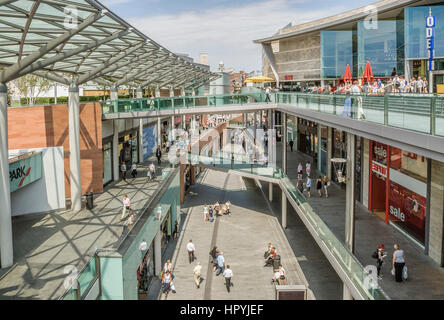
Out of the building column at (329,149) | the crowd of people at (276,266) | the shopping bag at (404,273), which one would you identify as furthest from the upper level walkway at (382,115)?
the crowd of people at (276,266)

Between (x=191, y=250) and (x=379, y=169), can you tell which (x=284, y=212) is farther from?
(x=379, y=169)

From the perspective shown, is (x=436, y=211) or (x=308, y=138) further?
(x=308, y=138)

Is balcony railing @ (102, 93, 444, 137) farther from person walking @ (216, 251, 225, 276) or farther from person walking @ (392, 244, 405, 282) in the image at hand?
person walking @ (216, 251, 225, 276)

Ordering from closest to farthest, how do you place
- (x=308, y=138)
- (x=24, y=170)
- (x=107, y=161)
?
(x=24, y=170) < (x=107, y=161) < (x=308, y=138)

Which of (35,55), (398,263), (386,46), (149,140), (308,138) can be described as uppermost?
(386,46)

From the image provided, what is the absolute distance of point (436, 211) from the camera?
1391cm

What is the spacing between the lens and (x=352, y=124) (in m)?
13.7

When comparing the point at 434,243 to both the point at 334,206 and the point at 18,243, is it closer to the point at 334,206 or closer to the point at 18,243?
the point at 334,206

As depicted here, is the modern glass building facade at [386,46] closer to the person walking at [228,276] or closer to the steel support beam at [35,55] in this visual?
the person walking at [228,276]

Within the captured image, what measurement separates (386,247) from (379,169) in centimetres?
513

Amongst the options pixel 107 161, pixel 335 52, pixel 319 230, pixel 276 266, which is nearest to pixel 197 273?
pixel 276 266

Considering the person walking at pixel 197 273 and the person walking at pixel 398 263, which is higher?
the person walking at pixel 398 263

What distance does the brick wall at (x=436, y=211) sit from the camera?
13.5 metres

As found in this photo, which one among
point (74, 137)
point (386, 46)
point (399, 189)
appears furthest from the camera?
point (386, 46)
